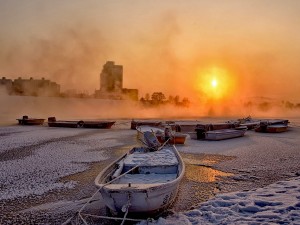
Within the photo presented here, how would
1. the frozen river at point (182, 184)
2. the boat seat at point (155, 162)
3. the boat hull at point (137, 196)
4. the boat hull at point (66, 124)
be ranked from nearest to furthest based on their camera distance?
1. the boat hull at point (137, 196)
2. the frozen river at point (182, 184)
3. the boat seat at point (155, 162)
4. the boat hull at point (66, 124)

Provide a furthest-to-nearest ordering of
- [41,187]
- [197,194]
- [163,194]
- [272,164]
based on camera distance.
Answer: [272,164] → [41,187] → [197,194] → [163,194]

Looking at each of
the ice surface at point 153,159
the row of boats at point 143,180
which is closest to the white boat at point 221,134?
the row of boats at point 143,180

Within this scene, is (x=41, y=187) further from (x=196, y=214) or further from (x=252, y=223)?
(x=252, y=223)

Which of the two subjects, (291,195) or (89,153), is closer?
(291,195)

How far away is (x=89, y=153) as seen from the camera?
19.2 meters

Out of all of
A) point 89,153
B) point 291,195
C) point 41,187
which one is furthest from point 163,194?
point 89,153

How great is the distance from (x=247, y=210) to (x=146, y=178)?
364 cm

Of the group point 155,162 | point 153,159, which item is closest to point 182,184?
point 155,162

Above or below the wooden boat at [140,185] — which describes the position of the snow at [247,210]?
below

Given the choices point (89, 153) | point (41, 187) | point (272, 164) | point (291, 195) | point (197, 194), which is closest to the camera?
point (291, 195)

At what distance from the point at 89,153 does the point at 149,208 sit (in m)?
12.2

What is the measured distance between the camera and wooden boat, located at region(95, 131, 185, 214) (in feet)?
24.3

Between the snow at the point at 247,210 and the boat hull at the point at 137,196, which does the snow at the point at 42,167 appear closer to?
the boat hull at the point at 137,196

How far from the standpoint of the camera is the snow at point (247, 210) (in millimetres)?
7656
